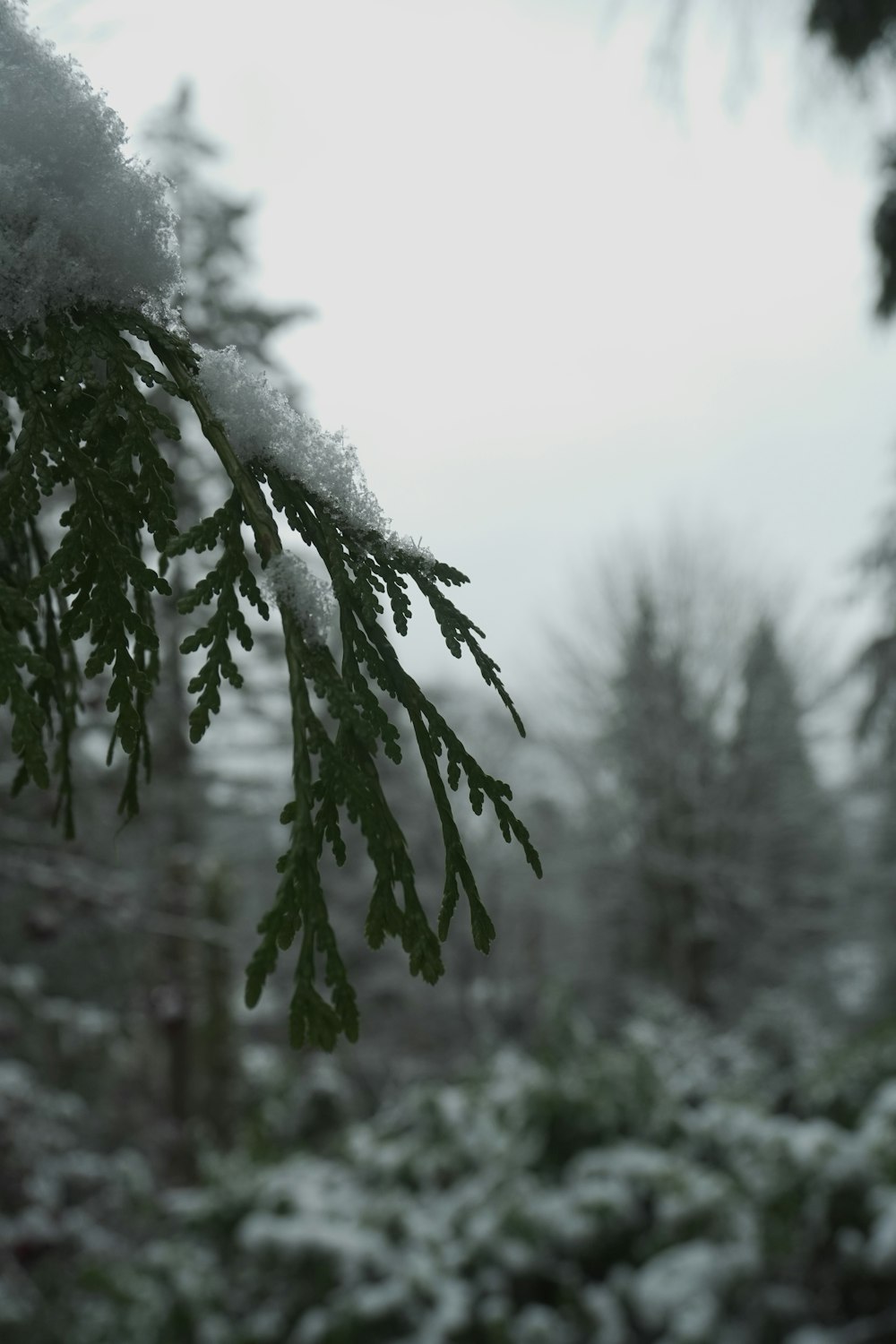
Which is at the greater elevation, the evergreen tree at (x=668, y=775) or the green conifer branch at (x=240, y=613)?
the evergreen tree at (x=668, y=775)

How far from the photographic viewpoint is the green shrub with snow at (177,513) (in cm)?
87

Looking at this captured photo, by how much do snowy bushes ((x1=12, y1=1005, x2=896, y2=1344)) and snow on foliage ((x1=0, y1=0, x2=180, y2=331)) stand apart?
5898 millimetres

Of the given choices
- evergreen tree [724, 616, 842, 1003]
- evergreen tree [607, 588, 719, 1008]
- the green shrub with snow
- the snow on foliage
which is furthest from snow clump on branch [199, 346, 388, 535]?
evergreen tree [607, 588, 719, 1008]

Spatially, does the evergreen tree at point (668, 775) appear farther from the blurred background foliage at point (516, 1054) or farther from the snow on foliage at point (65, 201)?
the snow on foliage at point (65, 201)

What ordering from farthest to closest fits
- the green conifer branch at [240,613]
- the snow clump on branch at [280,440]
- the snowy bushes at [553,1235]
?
the snowy bushes at [553,1235] → the snow clump on branch at [280,440] → the green conifer branch at [240,613]

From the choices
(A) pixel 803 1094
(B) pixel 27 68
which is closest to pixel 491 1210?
(A) pixel 803 1094

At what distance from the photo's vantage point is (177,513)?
0.95 meters

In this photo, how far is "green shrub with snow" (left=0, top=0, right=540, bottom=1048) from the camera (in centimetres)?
87

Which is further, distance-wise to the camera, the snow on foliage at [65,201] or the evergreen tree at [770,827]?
the evergreen tree at [770,827]

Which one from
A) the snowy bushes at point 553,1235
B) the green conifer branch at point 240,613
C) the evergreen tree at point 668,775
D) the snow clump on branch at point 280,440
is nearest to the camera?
the green conifer branch at point 240,613

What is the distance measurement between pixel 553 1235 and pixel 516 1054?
451cm

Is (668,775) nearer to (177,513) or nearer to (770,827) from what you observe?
(770,827)

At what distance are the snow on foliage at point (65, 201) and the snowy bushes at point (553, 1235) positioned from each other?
590 cm

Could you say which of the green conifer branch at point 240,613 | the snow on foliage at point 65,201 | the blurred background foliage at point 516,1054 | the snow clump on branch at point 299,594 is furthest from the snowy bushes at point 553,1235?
the snow on foliage at point 65,201
